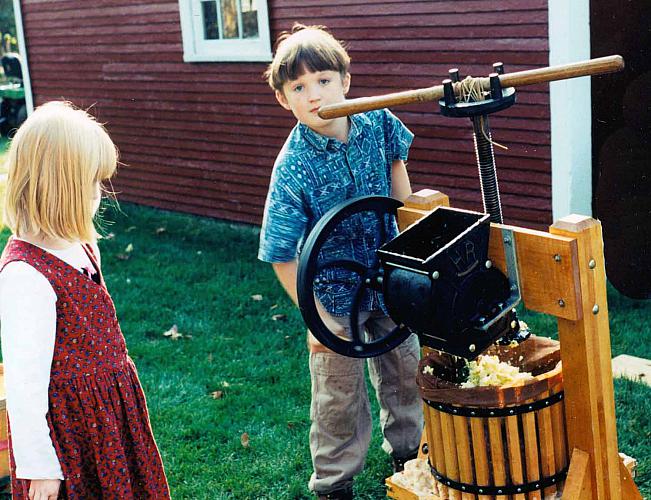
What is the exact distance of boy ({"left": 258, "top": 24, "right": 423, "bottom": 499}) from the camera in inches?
117

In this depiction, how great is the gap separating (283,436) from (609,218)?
102 inches

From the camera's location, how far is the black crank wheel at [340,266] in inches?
89.0

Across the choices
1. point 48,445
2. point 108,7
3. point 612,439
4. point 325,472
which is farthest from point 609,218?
point 108,7

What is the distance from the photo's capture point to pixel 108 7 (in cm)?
925

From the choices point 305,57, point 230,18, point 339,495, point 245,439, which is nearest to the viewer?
point 305,57

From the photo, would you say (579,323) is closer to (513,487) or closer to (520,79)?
(513,487)

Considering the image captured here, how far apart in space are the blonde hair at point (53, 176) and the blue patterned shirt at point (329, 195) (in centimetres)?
72

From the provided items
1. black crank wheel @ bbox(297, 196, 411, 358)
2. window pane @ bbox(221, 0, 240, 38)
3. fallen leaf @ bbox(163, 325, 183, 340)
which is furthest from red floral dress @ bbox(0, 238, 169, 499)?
window pane @ bbox(221, 0, 240, 38)

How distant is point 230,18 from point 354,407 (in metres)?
5.65

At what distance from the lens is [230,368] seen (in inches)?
194

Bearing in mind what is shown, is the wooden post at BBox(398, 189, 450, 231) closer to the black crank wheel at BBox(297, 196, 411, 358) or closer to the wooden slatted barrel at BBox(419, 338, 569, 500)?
the black crank wheel at BBox(297, 196, 411, 358)

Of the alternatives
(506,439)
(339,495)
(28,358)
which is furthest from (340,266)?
(339,495)

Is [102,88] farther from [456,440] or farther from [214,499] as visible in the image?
[456,440]

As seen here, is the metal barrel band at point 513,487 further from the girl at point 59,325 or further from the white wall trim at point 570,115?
the white wall trim at point 570,115
